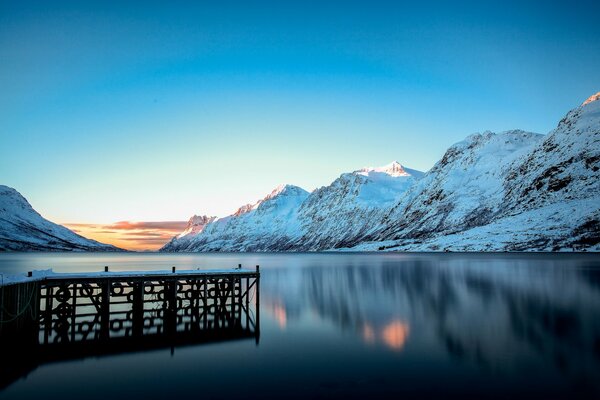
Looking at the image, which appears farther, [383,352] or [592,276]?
[592,276]

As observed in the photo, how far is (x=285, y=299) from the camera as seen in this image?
47.7 m

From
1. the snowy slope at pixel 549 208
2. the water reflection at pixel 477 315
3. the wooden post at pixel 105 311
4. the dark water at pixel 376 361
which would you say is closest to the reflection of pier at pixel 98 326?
the wooden post at pixel 105 311

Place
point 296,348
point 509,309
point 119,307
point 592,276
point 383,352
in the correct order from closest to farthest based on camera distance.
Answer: point 383,352
point 296,348
point 509,309
point 119,307
point 592,276

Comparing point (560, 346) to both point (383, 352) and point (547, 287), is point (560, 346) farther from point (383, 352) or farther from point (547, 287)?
point (547, 287)

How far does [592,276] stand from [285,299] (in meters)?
43.3

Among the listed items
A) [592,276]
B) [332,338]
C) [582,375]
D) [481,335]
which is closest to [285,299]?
[332,338]

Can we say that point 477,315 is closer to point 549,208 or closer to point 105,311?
point 105,311

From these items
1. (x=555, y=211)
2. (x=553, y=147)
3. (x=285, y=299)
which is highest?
(x=553, y=147)

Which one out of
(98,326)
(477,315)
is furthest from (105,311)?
(477,315)

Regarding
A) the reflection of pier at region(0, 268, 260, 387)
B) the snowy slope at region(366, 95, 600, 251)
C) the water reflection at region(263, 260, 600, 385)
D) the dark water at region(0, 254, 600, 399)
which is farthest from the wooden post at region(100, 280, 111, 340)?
the snowy slope at region(366, 95, 600, 251)

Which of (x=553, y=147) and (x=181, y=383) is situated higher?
(x=553, y=147)

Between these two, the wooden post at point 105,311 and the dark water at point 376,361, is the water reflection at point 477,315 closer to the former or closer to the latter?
the dark water at point 376,361

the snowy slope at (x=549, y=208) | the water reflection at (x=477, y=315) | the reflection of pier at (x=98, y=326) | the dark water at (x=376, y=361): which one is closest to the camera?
the dark water at (x=376, y=361)

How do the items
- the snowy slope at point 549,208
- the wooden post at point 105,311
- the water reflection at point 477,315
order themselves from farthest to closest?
the snowy slope at point 549,208 → the wooden post at point 105,311 → the water reflection at point 477,315
